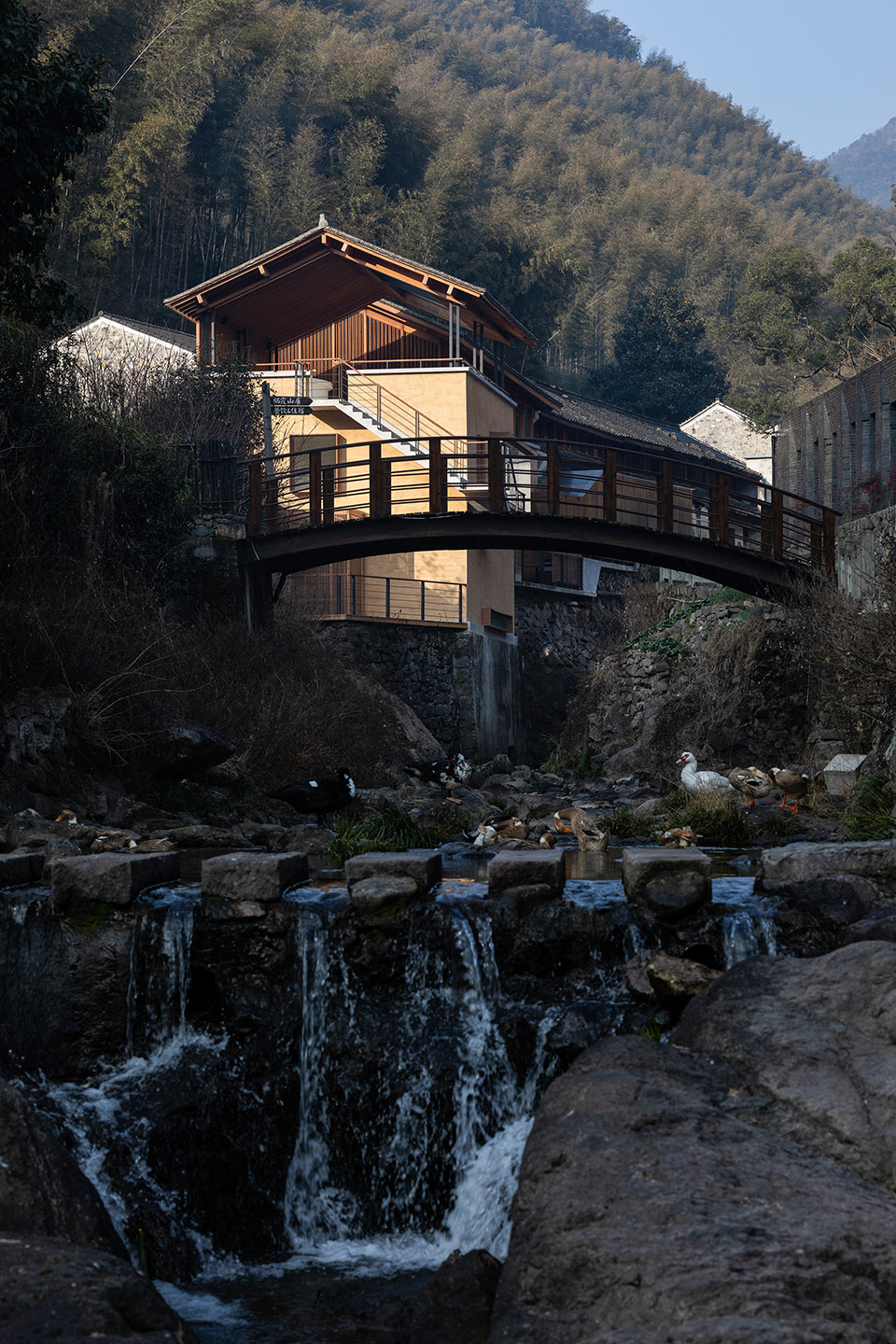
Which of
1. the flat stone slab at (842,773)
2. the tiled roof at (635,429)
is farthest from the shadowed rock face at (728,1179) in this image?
the tiled roof at (635,429)

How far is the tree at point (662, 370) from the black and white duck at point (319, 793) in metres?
45.8

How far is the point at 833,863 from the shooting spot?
8.46 m

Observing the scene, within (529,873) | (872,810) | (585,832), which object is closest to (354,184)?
(585,832)

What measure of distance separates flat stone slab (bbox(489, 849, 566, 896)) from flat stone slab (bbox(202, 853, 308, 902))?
1375mm

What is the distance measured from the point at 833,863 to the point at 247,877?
3.79m

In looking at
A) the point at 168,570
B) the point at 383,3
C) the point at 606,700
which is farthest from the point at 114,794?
the point at 383,3

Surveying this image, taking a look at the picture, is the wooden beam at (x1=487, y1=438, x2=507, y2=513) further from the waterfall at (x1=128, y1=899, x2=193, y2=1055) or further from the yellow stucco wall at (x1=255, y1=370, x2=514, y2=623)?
the waterfall at (x1=128, y1=899, x2=193, y2=1055)

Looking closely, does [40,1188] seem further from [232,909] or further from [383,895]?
[383,895]

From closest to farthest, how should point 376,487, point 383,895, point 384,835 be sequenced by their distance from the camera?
point 383,895
point 384,835
point 376,487

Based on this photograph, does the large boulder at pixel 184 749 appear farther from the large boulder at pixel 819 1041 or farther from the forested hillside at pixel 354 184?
the forested hillside at pixel 354 184

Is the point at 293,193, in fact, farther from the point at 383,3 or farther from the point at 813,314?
the point at 383,3

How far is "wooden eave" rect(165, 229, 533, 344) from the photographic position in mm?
32438

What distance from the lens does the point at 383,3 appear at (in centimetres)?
10788

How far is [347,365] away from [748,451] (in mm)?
25900
